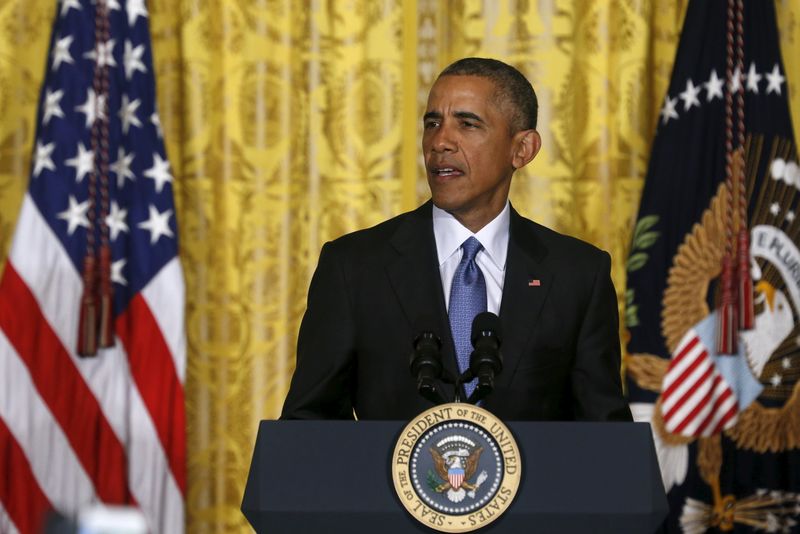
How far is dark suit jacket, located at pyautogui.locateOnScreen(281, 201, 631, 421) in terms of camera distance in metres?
2.24

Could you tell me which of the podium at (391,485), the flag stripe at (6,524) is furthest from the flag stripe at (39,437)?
the podium at (391,485)

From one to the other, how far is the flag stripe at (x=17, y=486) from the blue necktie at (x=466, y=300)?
2.14 metres

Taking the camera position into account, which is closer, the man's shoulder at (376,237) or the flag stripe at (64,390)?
the man's shoulder at (376,237)

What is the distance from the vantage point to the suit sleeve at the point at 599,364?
2234 millimetres

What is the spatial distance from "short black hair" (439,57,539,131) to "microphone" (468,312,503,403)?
66cm

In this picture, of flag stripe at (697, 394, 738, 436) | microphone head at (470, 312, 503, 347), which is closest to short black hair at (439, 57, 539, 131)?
microphone head at (470, 312, 503, 347)

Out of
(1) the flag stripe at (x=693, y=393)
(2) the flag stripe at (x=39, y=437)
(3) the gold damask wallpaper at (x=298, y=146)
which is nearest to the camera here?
(2) the flag stripe at (x=39, y=437)

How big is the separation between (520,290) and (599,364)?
22 cm

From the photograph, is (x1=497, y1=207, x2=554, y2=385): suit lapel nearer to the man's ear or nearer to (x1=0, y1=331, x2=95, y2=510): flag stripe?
the man's ear

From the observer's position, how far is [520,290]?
7.60 ft

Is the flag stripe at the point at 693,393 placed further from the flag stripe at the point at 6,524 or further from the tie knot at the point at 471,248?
the flag stripe at the point at 6,524

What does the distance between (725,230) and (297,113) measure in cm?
163

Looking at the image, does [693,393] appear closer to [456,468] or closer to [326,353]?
[326,353]

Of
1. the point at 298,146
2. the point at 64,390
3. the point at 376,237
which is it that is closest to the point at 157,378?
the point at 64,390
